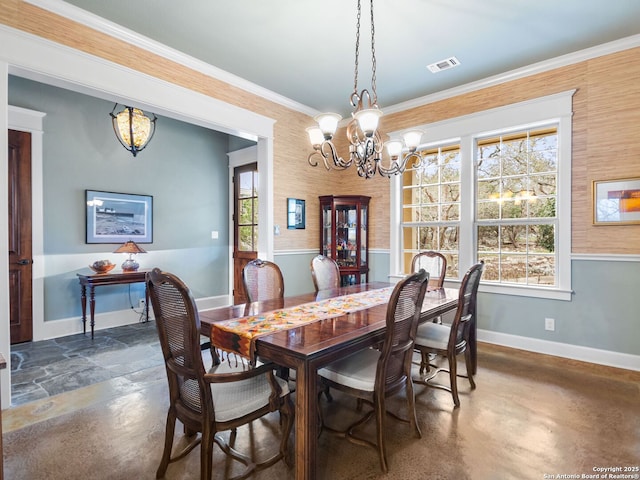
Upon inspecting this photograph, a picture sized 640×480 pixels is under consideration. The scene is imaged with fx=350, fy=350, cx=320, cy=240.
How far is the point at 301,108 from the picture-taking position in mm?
4586

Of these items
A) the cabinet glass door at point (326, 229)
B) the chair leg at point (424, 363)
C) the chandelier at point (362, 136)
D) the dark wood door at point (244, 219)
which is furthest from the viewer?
the dark wood door at point (244, 219)

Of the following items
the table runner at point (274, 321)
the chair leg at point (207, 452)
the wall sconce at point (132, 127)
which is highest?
the wall sconce at point (132, 127)

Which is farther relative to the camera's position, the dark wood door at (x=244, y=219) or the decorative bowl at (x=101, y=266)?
the dark wood door at (x=244, y=219)

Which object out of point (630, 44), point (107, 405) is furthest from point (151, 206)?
point (630, 44)

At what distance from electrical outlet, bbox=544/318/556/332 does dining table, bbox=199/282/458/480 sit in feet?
5.17

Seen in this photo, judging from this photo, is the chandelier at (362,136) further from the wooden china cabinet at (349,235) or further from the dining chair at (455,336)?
the wooden china cabinet at (349,235)

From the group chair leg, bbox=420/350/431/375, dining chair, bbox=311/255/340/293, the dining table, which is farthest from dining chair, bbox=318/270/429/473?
dining chair, bbox=311/255/340/293

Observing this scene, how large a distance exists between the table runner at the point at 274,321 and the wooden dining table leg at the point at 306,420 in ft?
1.11

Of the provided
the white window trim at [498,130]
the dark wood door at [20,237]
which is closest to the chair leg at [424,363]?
the white window trim at [498,130]

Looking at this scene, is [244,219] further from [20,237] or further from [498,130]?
[498,130]

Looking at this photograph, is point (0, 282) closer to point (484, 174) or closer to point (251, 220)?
point (251, 220)

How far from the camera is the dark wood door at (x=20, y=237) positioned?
3736 millimetres

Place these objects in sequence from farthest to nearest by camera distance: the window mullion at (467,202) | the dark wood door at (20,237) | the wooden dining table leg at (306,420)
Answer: the window mullion at (467,202), the dark wood door at (20,237), the wooden dining table leg at (306,420)

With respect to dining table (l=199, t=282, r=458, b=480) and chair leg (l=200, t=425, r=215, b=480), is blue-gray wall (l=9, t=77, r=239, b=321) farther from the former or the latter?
chair leg (l=200, t=425, r=215, b=480)
